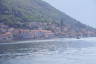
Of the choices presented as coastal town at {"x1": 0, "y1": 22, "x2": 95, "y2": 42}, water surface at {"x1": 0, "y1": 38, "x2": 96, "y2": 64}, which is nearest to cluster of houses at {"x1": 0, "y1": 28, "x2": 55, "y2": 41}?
coastal town at {"x1": 0, "y1": 22, "x2": 95, "y2": 42}

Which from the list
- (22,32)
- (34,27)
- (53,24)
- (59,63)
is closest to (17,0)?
(53,24)

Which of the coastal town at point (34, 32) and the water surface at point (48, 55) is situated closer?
the water surface at point (48, 55)

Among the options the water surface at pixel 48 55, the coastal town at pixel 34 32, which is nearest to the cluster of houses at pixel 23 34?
the coastal town at pixel 34 32

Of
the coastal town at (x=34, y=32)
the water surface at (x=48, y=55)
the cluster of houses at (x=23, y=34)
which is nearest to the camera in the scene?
the water surface at (x=48, y=55)

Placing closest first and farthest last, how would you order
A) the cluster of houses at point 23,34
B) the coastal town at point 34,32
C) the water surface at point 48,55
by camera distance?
1. the water surface at point 48,55
2. the cluster of houses at point 23,34
3. the coastal town at point 34,32

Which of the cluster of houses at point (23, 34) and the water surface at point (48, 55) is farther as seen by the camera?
the cluster of houses at point (23, 34)

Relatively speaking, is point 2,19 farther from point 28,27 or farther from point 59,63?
point 59,63

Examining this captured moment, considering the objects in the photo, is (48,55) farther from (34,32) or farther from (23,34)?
(34,32)

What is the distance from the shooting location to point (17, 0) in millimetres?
190875

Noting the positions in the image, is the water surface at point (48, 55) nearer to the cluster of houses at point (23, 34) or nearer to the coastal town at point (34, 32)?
the cluster of houses at point (23, 34)

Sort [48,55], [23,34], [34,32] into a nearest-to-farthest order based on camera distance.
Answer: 1. [48,55]
2. [23,34]
3. [34,32]

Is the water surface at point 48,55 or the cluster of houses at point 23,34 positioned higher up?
the cluster of houses at point 23,34

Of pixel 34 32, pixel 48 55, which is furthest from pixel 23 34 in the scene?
pixel 48 55

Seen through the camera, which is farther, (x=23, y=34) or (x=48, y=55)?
(x=23, y=34)
